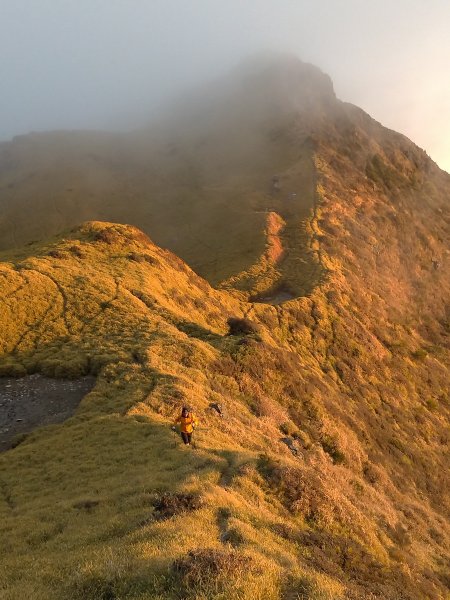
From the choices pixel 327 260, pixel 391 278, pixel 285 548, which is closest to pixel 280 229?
pixel 327 260

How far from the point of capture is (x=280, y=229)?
9844 centimetres

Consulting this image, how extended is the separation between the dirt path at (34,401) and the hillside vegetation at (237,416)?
3.78ft

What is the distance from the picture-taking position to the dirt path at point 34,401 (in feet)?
94.7

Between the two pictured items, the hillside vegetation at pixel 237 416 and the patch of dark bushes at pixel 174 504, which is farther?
the patch of dark bushes at pixel 174 504

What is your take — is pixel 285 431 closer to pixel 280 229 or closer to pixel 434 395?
pixel 434 395

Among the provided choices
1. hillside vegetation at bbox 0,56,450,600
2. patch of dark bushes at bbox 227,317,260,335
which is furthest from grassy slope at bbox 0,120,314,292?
patch of dark bushes at bbox 227,317,260,335

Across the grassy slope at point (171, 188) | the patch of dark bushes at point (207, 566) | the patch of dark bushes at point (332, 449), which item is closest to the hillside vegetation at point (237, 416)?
the patch of dark bushes at point (207, 566)

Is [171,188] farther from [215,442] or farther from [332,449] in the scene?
[215,442]

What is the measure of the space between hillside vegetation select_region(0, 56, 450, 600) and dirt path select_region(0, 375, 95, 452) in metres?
1.15

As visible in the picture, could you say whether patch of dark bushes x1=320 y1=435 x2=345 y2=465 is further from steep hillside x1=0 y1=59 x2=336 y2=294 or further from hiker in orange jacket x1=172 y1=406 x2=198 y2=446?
steep hillside x1=0 y1=59 x2=336 y2=294

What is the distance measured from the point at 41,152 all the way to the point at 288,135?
3324 inches

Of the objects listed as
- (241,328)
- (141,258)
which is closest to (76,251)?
(141,258)

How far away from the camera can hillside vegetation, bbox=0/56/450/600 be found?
14.5m

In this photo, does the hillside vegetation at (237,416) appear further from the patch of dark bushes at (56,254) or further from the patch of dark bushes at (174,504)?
the patch of dark bushes at (56,254)
